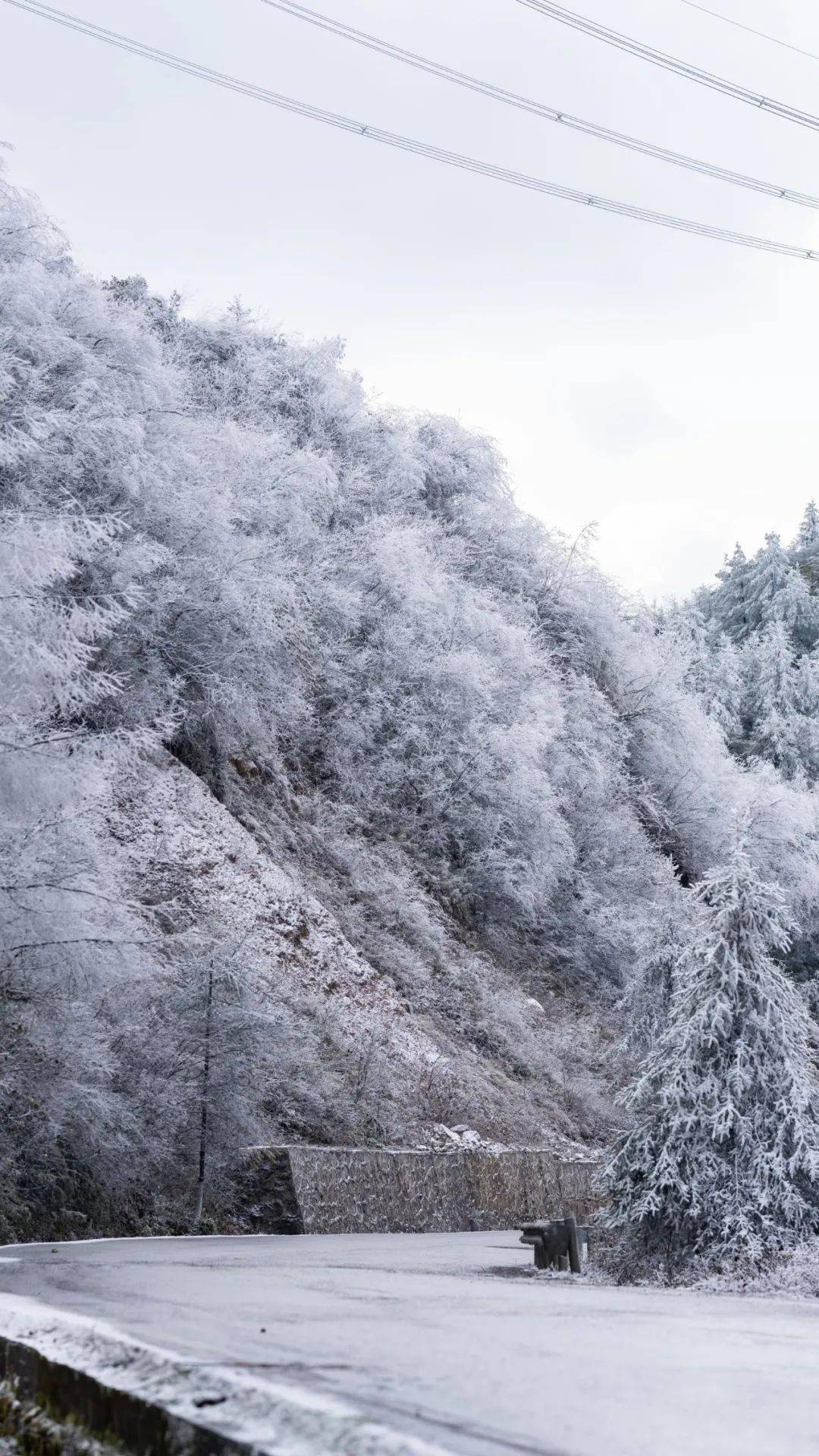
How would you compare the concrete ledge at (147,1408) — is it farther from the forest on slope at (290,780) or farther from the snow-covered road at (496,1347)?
the forest on slope at (290,780)

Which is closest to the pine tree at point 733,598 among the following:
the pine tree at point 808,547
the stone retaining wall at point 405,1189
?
the pine tree at point 808,547

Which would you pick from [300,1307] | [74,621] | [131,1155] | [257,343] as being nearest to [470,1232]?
[131,1155]

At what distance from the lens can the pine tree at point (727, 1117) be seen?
33.3ft

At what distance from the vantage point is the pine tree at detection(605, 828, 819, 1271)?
33.3 feet

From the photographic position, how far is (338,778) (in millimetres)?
29250

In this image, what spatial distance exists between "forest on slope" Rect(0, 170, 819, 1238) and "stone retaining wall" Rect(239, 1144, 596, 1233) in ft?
1.84

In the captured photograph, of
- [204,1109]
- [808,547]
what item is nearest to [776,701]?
[808,547]

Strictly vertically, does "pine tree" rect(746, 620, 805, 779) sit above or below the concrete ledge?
above

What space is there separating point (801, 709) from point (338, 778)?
32205mm

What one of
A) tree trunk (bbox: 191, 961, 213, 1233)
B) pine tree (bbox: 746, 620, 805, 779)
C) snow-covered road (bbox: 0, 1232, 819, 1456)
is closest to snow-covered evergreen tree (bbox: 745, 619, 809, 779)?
pine tree (bbox: 746, 620, 805, 779)

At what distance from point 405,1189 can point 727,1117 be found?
7283mm

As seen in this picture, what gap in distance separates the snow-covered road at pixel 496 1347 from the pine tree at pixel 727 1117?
1990 millimetres

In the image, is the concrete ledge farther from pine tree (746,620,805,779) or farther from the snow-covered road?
pine tree (746,620,805,779)

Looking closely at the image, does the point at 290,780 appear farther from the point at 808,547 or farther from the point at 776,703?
the point at 808,547
